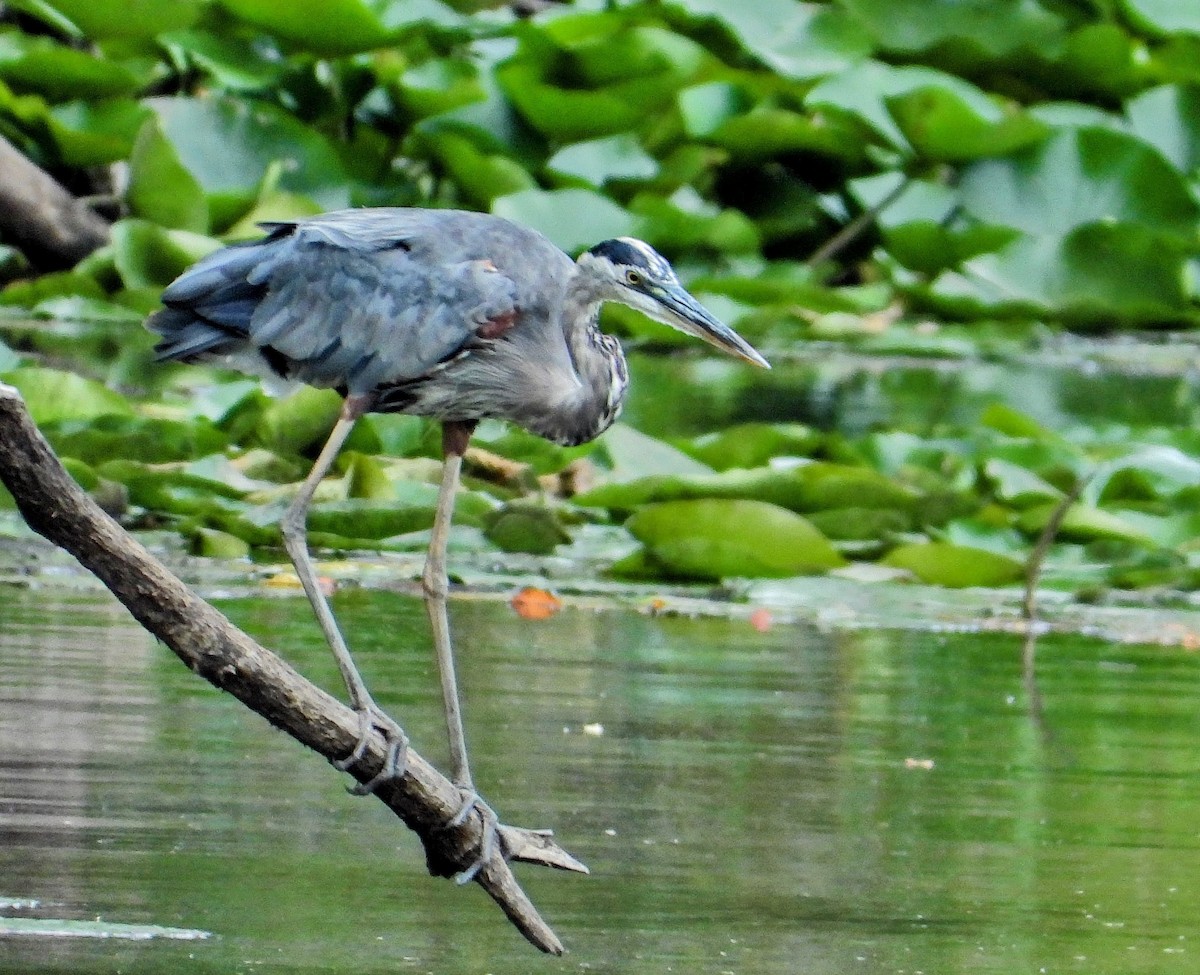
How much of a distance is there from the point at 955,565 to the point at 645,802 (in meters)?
2.38

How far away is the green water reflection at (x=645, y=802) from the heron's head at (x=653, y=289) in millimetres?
886

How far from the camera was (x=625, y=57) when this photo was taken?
13.2 meters

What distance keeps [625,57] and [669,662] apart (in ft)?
23.8

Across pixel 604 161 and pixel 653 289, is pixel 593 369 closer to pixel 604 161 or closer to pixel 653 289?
pixel 653 289

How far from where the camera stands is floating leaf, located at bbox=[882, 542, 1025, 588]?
282 inches

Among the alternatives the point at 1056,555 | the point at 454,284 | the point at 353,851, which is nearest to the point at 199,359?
the point at 454,284

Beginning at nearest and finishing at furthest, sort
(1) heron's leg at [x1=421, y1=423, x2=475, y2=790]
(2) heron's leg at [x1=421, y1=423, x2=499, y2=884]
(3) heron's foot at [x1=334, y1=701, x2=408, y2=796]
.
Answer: (3) heron's foot at [x1=334, y1=701, x2=408, y2=796] < (2) heron's leg at [x1=421, y1=423, x2=499, y2=884] < (1) heron's leg at [x1=421, y1=423, x2=475, y2=790]

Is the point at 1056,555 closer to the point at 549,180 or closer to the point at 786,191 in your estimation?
the point at 549,180

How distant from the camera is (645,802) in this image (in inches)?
197

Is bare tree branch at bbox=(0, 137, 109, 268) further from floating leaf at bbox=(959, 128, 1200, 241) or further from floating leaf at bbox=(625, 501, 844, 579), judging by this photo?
floating leaf at bbox=(625, 501, 844, 579)

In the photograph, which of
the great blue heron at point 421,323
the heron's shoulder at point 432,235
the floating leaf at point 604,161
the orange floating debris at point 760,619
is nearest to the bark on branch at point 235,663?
the great blue heron at point 421,323

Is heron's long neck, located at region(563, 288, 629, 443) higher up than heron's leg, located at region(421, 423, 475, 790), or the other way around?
heron's long neck, located at region(563, 288, 629, 443)

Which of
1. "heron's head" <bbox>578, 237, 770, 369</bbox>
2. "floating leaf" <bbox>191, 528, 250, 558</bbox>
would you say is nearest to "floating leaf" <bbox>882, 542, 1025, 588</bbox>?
"floating leaf" <bbox>191, 528, 250, 558</bbox>

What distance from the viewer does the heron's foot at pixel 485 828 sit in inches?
154
